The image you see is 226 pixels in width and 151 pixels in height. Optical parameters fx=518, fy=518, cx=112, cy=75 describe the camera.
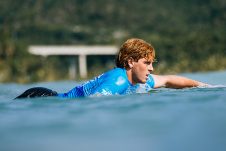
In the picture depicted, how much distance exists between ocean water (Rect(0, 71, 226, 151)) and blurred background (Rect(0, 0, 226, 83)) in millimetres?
21365

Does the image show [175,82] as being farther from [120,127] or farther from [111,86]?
[120,127]

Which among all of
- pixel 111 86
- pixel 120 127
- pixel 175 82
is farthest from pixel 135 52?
pixel 120 127

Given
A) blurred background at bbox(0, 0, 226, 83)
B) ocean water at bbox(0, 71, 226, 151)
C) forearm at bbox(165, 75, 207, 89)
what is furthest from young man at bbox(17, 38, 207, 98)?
blurred background at bbox(0, 0, 226, 83)

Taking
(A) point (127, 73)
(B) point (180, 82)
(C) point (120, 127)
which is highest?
(A) point (127, 73)

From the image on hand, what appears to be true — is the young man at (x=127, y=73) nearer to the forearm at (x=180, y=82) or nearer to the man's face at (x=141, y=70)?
the man's face at (x=141, y=70)

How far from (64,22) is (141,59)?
4652 inches

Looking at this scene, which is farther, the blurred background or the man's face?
the blurred background

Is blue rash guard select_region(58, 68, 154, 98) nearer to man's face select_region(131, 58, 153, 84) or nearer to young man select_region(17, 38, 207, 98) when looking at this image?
young man select_region(17, 38, 207, 98)

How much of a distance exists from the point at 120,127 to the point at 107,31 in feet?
300

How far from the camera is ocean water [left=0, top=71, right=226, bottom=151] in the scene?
3.62 m

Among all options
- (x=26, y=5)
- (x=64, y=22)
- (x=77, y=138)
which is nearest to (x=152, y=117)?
(x=77, y=138)

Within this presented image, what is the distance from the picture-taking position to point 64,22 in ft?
406

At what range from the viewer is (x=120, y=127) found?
4070 millimetres

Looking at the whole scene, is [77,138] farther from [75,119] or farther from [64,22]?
[64,22]
